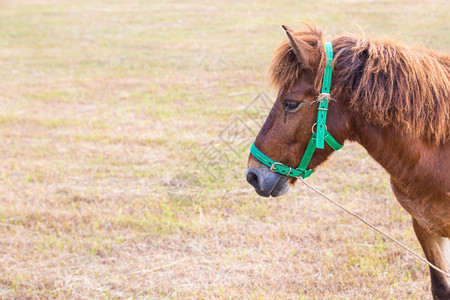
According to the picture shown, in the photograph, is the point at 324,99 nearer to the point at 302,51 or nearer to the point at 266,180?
the point at 302,51

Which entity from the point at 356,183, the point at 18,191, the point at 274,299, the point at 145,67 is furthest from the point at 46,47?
the point at 274,299

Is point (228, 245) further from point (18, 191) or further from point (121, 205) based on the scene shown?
point (18, 191)

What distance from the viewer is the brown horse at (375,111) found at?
260 centimetres

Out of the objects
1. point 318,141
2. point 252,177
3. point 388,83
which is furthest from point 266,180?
point 388,83

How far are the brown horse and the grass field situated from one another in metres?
0.39

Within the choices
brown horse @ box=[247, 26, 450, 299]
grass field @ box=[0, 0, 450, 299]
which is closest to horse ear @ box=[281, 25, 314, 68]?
brown horse @ box=[247, 26, 450, 299]

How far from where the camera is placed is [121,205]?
5.38 metres

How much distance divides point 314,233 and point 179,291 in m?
1.44

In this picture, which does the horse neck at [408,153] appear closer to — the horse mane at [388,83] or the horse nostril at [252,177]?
the horse mane at [388,83]

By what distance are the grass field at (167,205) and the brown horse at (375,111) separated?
1.28ft

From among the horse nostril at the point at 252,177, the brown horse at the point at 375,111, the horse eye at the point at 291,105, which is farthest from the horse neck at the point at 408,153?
the horse nostril at the point at 252,177

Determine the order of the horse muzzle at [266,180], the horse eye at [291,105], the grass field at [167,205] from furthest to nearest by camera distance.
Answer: the grass field at [167,205], the horse muzzle at [266,180], the horse eye at [291,105]

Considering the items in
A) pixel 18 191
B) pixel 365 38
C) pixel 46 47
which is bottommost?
pixel 46 47

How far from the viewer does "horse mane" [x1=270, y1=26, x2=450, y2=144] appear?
8.51 feet
